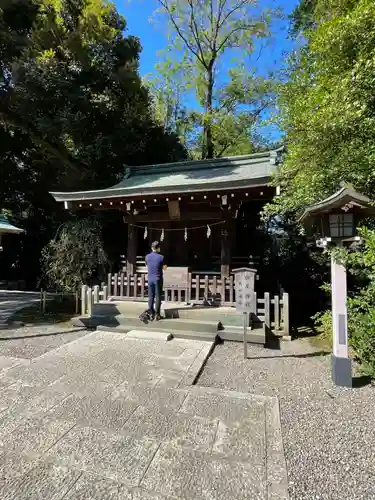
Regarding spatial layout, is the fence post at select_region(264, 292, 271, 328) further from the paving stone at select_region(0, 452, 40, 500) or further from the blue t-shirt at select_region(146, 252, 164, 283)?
the paving stone at select_region(0, 452, 40, 500)

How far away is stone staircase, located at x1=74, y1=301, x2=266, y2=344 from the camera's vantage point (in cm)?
551

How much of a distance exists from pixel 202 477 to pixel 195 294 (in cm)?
518

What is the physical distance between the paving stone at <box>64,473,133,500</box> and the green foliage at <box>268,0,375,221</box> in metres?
4.67

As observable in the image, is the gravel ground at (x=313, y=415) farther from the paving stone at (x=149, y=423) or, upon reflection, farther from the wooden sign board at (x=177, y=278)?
the wooden sign board at (x=177, y=278)

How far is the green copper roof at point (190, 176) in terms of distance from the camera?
689cm

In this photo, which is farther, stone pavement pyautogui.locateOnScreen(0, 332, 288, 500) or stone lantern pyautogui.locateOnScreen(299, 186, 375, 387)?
stone lantern pyautogui.locateOnScreen(299, 186, 375, 387)

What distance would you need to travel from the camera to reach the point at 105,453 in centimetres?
232

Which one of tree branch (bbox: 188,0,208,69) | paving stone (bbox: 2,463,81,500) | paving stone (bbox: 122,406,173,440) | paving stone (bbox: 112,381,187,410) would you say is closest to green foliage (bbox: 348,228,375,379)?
paving stone (bbox: 112,381,187,410)

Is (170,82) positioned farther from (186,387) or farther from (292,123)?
(186,387)

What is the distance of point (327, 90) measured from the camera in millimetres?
4824

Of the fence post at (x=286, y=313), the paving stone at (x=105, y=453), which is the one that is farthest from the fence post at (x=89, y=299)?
the paving stone at (x=105, y=453)

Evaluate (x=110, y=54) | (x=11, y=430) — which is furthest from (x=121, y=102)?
(x=11, y=430)

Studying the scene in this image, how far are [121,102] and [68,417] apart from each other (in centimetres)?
A: 1074

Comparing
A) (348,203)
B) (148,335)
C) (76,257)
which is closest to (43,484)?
(148,335)
